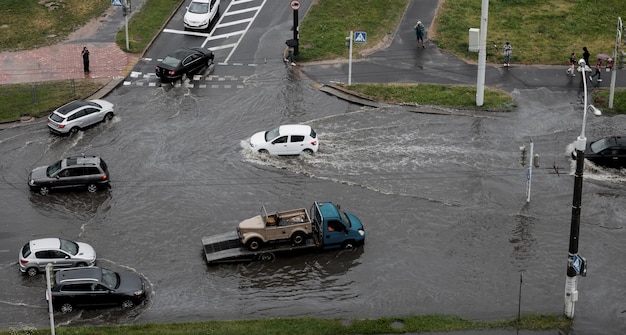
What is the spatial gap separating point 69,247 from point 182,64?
21549mm

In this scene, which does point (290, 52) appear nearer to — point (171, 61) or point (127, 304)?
point (171, 61)

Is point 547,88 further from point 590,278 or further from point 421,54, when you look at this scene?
point 590,278

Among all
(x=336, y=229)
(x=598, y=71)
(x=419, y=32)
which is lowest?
(x=336, y=229)

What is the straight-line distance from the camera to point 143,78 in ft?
191

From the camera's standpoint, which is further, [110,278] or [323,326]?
[110,278]

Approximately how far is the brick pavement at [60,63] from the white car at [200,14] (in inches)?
220

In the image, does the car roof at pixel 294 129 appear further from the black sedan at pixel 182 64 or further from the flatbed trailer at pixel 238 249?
the black sedan at pixel 182 64

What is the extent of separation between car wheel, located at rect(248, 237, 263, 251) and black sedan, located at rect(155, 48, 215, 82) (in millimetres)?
21152

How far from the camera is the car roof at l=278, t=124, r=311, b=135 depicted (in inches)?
1902

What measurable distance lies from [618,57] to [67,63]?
116 feet

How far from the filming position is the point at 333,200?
44219mm

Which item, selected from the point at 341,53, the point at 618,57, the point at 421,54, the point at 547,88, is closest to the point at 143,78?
the point at 341,53

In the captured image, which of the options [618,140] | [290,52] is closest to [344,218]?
[618,140]

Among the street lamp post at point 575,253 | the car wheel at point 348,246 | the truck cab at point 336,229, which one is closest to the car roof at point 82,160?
the truck cab at point 336,229
